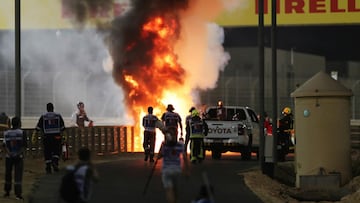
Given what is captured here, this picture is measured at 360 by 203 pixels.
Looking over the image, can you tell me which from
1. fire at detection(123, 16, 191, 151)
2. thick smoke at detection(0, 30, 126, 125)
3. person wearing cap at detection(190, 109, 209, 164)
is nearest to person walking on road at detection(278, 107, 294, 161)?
person wearing cap at detection(190, 109, 209, 164)

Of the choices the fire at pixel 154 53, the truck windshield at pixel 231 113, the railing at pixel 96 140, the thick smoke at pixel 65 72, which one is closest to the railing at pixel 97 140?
the railing at pixel 96 140

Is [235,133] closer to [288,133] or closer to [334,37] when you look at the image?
[288,133]

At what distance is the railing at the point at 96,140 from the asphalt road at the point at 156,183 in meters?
2.38

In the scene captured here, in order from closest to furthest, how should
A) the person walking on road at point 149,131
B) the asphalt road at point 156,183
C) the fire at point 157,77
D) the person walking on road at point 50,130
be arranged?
1. the asphalt road at point 156,183
2. the person walking on road at point 50,130
3. the person walking on road at point 149,131
4. the fire at point 157,77

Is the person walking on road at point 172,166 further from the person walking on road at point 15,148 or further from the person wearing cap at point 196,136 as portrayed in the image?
the person wearing cap at point 196,136

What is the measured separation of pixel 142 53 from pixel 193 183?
14.4m

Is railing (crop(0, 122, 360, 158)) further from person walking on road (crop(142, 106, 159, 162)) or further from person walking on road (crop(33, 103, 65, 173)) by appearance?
person walking on road (crop(33, 103, 65, 173))

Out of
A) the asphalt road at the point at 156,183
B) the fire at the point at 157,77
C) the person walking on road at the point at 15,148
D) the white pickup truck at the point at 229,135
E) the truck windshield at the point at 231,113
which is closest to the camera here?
the person walking on road at the point at 15,148

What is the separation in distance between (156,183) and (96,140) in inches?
381

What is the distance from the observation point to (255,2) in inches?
Result: 1753

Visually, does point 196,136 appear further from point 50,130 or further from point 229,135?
point 50,130

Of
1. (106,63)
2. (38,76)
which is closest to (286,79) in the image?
(106,63)

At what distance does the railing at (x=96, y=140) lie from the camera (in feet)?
82.4

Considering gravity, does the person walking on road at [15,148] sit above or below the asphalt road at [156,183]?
above
